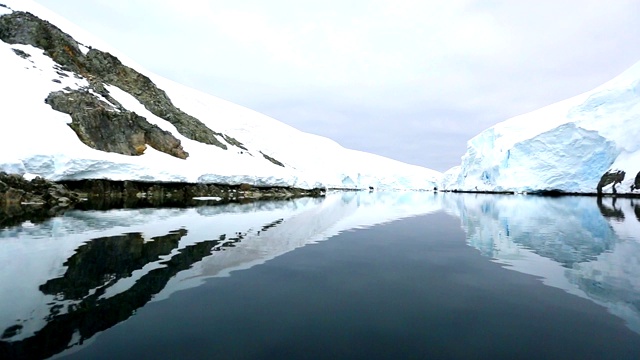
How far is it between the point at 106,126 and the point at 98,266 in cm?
2657

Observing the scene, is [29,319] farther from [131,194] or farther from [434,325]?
[131,194]

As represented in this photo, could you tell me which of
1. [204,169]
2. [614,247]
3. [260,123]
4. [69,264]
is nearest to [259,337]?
[69,264]

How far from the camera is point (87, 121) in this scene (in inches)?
1070

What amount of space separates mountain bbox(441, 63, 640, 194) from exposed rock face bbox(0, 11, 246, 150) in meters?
47.2

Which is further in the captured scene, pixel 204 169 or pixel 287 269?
pixel 204 169

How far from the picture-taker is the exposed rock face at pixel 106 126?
87.7 ft

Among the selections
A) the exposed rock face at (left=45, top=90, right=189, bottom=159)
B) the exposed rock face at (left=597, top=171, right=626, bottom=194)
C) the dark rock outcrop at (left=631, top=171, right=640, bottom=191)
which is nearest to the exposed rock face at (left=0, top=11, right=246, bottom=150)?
the exposed rock face at (left=45, top=90, right=189, bottom=159)

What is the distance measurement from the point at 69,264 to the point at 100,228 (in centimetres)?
486

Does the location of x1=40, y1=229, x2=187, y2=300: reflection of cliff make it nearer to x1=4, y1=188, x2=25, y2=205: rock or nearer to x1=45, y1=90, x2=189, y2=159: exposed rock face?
x1=4, y1=188, x2=25, y2=205: rock

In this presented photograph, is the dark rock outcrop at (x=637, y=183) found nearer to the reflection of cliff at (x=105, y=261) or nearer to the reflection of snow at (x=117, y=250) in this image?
the reflection of snow at (x=117, y=250)

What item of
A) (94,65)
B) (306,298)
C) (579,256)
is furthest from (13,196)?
(94,65)

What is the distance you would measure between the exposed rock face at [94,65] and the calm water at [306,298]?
32.6 m

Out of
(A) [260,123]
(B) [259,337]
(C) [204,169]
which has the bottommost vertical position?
(B) [259,337]

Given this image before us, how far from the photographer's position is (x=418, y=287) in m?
5.80
